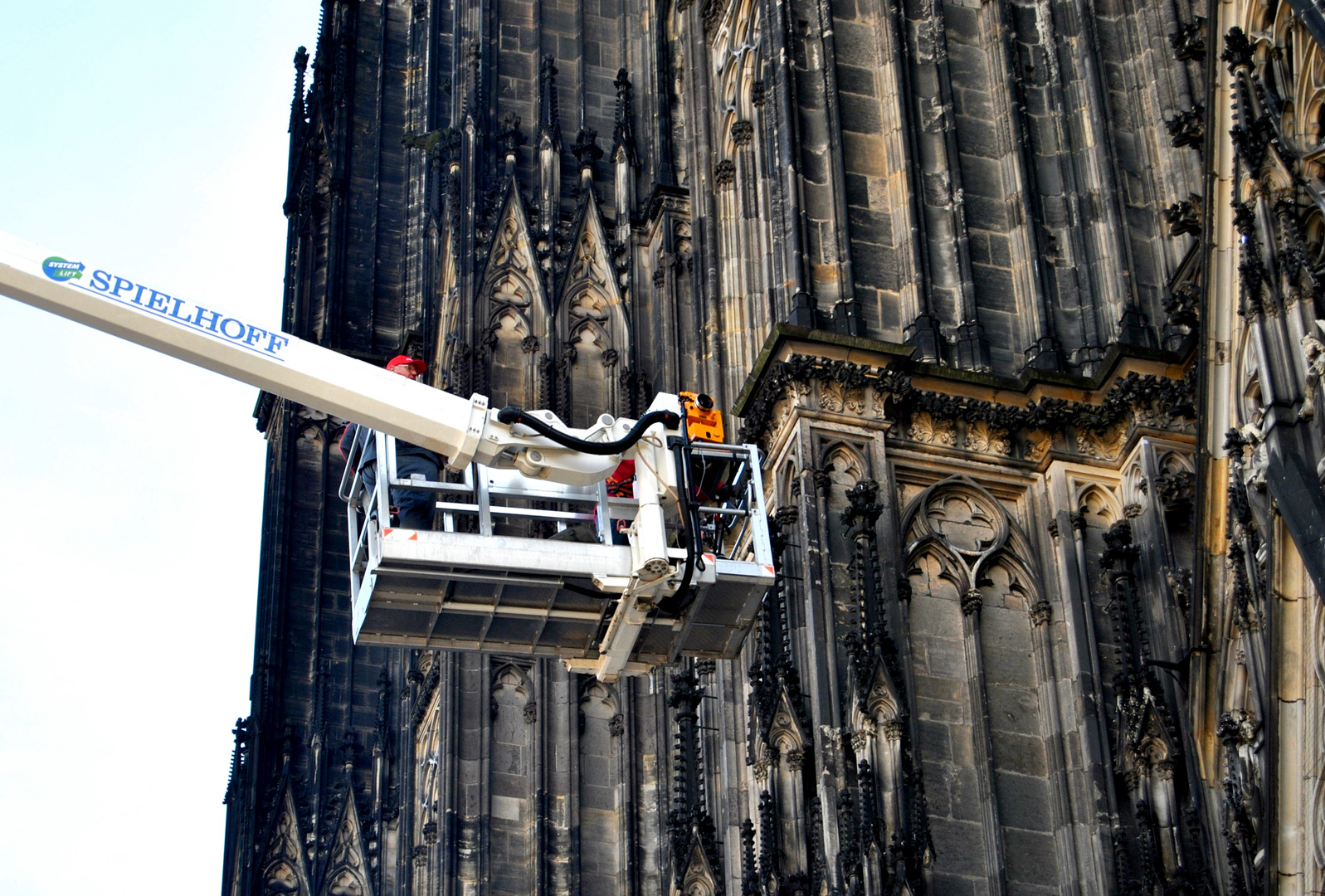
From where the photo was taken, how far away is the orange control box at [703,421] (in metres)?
22.1

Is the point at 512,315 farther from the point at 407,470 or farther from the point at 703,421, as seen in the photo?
the point at 407,470

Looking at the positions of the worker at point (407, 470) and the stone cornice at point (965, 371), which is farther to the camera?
the stone cornice at point (965, 371)

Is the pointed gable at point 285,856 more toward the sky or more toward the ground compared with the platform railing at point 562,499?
more toward the sky

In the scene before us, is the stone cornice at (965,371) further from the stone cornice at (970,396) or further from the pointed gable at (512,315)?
the pointed gable at (512,315)

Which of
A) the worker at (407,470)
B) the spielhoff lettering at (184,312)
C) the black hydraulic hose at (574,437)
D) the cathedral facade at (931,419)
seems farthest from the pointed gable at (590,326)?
the spielhoff lettering at (184,312)

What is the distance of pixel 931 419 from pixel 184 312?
780cm

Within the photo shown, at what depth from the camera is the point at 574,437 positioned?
2017 centimetres

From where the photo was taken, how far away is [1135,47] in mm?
27000

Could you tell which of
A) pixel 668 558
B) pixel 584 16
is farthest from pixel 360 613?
pixel 584 16

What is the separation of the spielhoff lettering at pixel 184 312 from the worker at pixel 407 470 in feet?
4.55

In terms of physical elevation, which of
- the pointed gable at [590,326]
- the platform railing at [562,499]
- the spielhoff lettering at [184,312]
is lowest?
the platform railing at [562,499]

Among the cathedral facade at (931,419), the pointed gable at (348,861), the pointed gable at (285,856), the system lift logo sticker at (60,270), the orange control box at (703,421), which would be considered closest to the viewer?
the system lift logo sticker at (60,270)

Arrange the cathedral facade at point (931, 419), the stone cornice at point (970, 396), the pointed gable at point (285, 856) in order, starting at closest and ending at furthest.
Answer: the cathedral facade at point (931, 419)
the stone cornice at point (970, 396)
the pointed gable at point (285, 856)

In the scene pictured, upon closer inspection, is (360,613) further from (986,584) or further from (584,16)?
(584,16)
